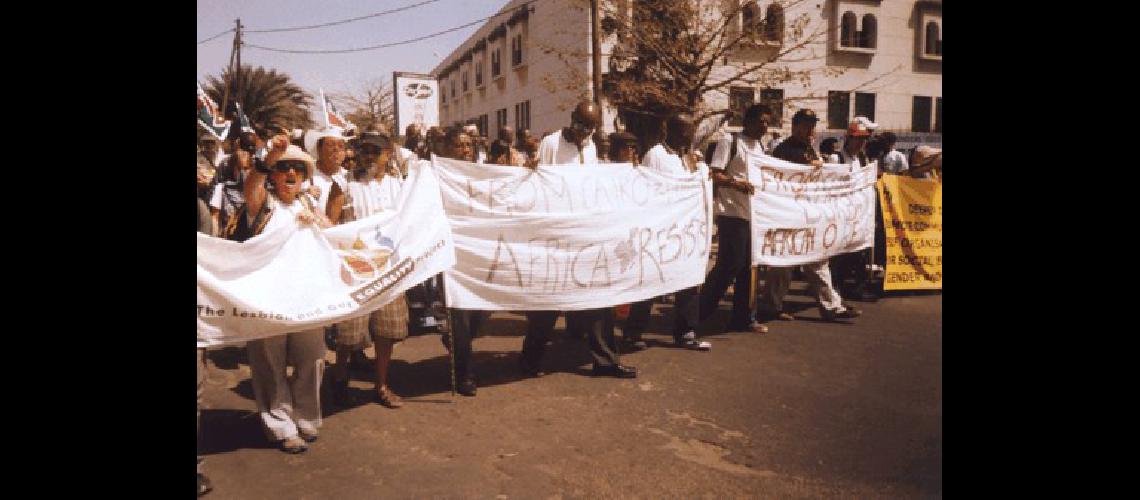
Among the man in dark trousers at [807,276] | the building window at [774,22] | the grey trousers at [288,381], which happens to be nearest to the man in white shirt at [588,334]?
the grey trousers at [288,381]

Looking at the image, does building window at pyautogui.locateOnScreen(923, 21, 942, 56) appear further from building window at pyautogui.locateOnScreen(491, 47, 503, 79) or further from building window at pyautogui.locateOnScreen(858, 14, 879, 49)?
building window at pyautogui.locateOnScreen(491, 47, 503, 79)

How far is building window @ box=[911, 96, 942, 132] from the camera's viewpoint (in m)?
28.6

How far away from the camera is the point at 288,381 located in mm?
4090

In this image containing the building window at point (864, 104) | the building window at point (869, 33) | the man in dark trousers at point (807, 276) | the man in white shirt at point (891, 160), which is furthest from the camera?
the building window at point (864, 104)

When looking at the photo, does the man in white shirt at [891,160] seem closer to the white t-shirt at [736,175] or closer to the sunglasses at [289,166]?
the white t-shirt at [736,175]

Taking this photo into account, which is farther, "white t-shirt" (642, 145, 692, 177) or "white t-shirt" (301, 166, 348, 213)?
"white t-shirt" (642, 145, 692, 177)

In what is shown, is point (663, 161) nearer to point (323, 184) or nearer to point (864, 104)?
point (323, 184)

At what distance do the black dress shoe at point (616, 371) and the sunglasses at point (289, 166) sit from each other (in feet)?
8.07

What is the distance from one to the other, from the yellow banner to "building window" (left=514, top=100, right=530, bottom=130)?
856 inches

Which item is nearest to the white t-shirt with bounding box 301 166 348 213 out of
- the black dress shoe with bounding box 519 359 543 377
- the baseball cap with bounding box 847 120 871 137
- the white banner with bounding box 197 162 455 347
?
the white banner with bounding box 197 162 455 347

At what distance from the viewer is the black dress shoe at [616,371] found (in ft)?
17.5
